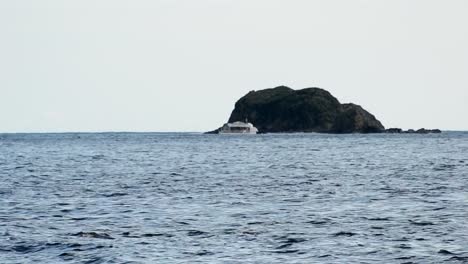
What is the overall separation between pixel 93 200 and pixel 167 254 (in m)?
22.5

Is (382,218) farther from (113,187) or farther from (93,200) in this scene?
(113,187)

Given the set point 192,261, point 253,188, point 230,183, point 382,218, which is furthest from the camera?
point 230,183

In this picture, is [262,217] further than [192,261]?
Yes

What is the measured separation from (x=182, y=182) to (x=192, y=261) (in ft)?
129

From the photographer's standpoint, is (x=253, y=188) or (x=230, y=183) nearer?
(x=253, y=188)

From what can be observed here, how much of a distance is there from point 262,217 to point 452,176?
35084 mm

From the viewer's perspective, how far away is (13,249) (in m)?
30.0

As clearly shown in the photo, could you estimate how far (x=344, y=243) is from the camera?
30.4 m

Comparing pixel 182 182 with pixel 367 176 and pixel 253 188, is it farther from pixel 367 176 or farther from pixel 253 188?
pixel 367 176

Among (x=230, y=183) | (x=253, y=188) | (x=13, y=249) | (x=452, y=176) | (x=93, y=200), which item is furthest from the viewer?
(x=452, y=176)

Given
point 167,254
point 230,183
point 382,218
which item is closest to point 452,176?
point 230,183

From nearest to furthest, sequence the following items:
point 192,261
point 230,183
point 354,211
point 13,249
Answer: point 192,261
point 13,249
point 354,211
point 230,183

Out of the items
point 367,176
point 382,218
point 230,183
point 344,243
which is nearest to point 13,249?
point 344,243

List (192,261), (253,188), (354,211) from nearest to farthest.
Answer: (192,261), (354,211), (253,188)
